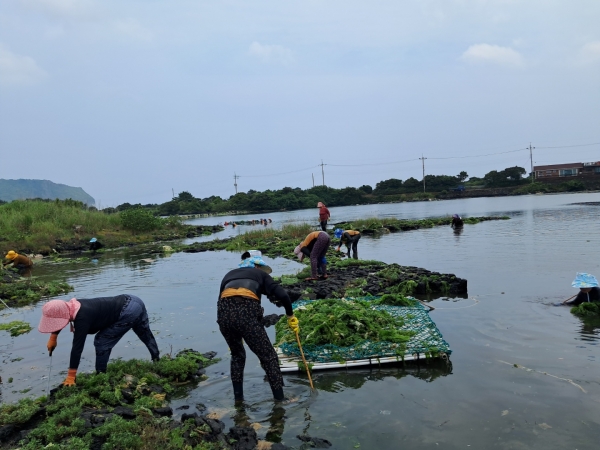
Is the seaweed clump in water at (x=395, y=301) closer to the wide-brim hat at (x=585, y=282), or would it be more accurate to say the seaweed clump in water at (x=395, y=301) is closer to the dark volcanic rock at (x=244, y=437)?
the wide-brim hat at (x=585, y=282)

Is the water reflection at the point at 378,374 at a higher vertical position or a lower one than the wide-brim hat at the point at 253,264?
lower

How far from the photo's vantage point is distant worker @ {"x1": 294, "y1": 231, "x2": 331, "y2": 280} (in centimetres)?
1270

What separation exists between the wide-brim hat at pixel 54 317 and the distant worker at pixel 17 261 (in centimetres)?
1626

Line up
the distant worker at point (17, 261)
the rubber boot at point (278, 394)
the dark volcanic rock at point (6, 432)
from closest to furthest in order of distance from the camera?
the dark volcanic rock at point (6, 432), the rubber boot at point (278, 394), the distant worker at point (17, 261)

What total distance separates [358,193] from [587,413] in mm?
95345

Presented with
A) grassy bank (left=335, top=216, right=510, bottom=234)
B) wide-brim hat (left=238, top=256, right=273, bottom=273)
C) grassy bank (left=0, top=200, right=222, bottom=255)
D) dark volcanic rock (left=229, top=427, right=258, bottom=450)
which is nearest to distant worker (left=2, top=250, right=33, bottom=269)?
grassy bank (left=0, top=200, right=222, bottom=255)

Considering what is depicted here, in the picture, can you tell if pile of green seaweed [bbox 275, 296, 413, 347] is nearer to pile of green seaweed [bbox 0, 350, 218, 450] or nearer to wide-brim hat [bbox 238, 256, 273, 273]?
wide-brim hat [bbox 238, 256, 273, 273]

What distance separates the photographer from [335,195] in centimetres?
10125

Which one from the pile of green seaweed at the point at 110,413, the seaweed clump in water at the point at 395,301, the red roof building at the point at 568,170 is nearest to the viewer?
the pile of green seaweed at the point at 110,413

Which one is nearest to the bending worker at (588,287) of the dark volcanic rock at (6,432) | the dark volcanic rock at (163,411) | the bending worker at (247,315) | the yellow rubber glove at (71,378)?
the bending worker at (247,315)

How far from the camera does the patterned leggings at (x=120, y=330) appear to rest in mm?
6426

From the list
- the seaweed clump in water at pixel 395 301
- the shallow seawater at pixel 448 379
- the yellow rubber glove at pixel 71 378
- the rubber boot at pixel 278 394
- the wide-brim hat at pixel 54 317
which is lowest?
the shallow seawater at pixel 448 379

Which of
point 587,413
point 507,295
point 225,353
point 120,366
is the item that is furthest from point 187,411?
point 507,295

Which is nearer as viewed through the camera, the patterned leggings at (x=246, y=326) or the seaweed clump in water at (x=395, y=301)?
the patterned leggings at (x=246, y=326)
